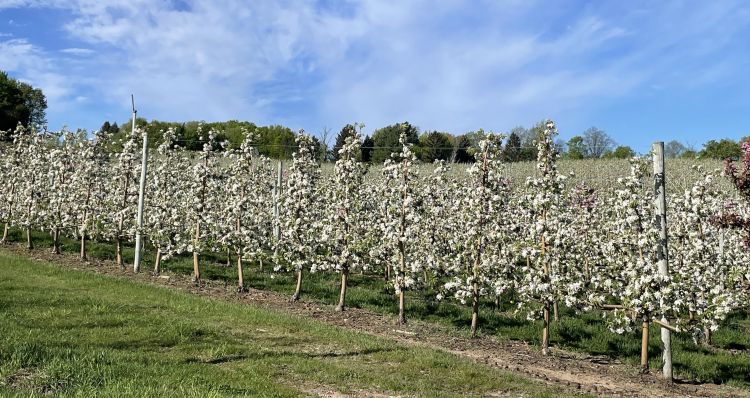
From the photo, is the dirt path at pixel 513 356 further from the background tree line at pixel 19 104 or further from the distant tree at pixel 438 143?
the background tree line at pixel 19 104

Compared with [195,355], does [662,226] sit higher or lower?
higher

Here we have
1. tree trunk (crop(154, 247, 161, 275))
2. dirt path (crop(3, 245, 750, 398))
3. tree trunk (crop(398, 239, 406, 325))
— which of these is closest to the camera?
dirt path (crop(3, 245, 750, 398))

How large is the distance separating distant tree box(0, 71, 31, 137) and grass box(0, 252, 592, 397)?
83.9 meters

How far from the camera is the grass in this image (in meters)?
6.06

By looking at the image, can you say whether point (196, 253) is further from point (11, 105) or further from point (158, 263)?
point (11, 105)

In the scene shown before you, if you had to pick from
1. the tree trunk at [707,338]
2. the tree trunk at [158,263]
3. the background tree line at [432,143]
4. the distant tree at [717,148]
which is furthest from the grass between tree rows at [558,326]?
the distant tree at [717,148]

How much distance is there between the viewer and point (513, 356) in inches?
384

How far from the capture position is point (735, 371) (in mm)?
9539

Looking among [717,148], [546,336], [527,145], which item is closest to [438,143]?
[527,145]

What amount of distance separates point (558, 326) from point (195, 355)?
7758 mm

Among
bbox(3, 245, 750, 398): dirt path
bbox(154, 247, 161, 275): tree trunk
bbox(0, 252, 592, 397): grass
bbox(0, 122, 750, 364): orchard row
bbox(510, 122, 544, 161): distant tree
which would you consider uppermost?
bbox(510, 122, 544, 161): distant tree

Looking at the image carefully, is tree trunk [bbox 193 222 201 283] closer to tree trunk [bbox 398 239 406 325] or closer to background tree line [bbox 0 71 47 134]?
tree trunk [bbox 398 239 406 325]

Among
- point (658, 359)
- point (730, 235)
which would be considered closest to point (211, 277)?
point (658, 359)

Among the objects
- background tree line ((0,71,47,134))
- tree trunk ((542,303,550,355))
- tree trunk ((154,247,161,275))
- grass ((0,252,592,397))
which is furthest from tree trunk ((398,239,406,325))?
background tree line ((0,71,47,134))
